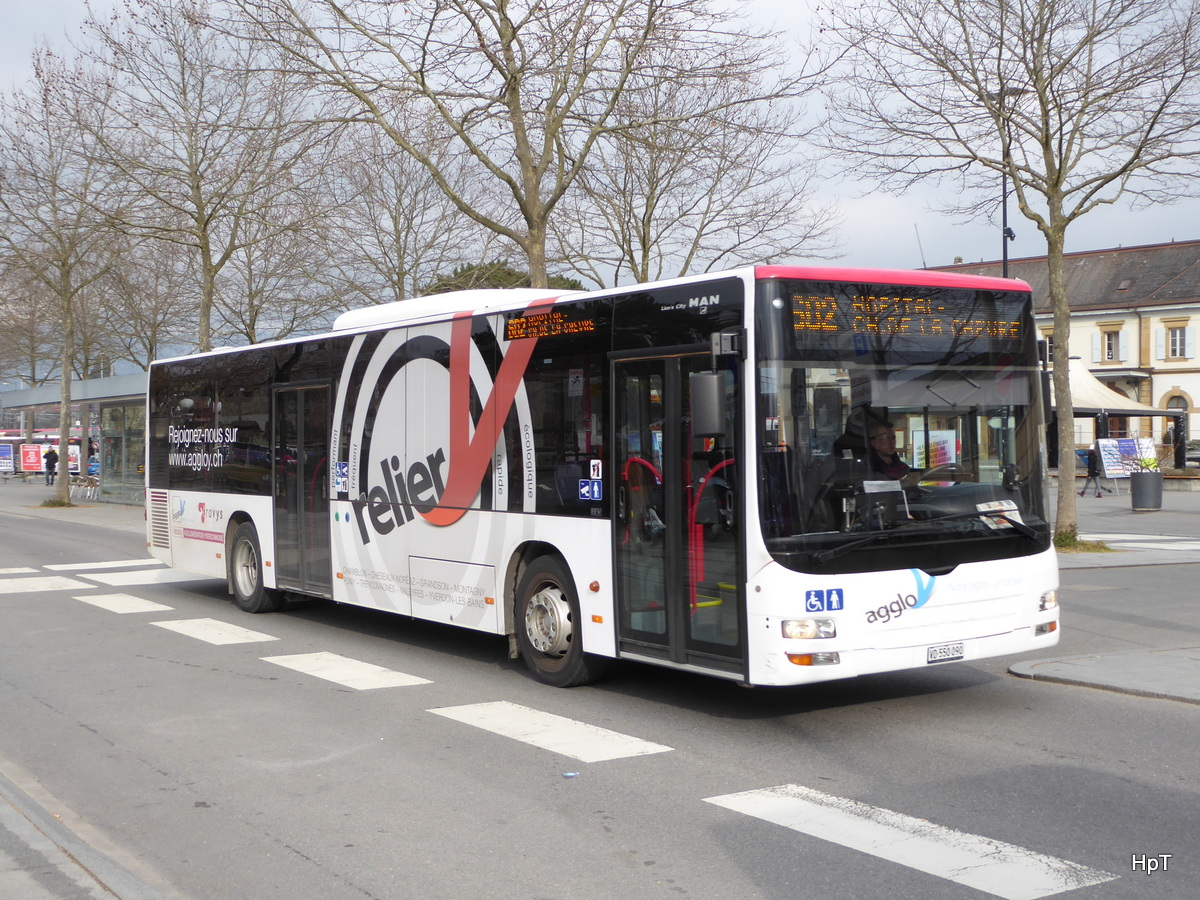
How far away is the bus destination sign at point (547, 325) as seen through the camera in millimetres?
8828

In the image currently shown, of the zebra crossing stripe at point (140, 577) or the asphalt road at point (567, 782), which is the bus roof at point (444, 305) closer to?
the asphalt road at point (567, 782)

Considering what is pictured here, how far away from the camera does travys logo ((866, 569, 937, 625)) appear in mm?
7418

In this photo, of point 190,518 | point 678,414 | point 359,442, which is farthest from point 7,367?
point 678,414

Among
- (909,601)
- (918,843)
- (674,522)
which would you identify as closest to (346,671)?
(674,522)

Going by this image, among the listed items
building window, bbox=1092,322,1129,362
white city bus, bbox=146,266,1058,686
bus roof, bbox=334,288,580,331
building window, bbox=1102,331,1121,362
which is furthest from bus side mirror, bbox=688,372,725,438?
building window, bbox=1102,331,1121,362

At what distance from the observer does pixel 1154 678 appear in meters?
8.81

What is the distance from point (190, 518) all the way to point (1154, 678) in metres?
10.8

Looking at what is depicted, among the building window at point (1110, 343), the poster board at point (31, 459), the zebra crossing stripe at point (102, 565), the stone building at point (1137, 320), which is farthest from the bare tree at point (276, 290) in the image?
the building window at point (1110, 343)

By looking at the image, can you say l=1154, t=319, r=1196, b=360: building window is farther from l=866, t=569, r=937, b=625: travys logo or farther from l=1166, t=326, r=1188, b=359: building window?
l=866, t=569, r=937, b=625: travys logo

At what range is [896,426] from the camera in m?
7.61

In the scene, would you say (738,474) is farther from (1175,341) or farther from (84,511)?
(1175,341)

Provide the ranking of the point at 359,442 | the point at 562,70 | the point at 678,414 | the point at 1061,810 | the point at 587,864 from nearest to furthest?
the point at 587,864 < the point at 1061,810 < the point at 678,414 < the point at 359,442 < the point at 562,70

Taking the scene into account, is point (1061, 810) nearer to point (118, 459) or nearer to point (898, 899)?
point (898, 899)

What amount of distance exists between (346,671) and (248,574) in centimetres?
422
